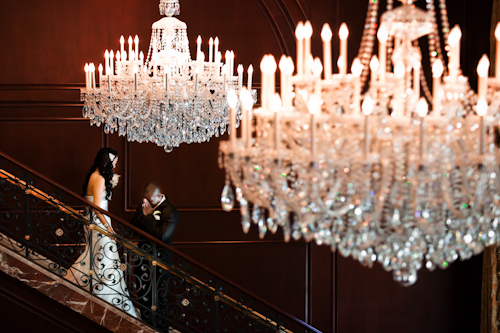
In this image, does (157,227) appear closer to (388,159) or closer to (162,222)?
(162,222)

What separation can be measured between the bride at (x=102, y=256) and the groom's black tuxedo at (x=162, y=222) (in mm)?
355

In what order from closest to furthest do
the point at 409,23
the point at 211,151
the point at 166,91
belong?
the point at 409,23
the point at 166,91
the point at 211,151

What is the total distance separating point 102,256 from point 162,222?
0.67m

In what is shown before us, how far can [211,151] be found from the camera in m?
6.50

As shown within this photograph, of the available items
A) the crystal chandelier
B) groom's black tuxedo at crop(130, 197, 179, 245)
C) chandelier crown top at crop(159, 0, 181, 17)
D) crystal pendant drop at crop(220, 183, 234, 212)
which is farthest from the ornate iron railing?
crystal pendant drop at crop(220, 183, 234, 212)

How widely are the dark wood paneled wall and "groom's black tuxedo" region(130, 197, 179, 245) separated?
0.94m

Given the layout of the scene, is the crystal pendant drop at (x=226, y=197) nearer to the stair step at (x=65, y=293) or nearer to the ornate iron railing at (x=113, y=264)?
the ornate iron railing at (x=113, y=264)

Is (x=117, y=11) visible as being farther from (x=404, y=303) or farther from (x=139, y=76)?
(x=404, y=303)

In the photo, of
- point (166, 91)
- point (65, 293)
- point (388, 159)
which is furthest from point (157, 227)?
point (388, 159)

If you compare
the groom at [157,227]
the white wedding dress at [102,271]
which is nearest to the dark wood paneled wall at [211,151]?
the groom at [157,227]

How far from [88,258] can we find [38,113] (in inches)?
77.7

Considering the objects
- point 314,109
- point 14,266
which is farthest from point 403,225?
point 14,266

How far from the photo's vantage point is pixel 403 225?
2.26m

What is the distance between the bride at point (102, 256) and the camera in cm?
489
